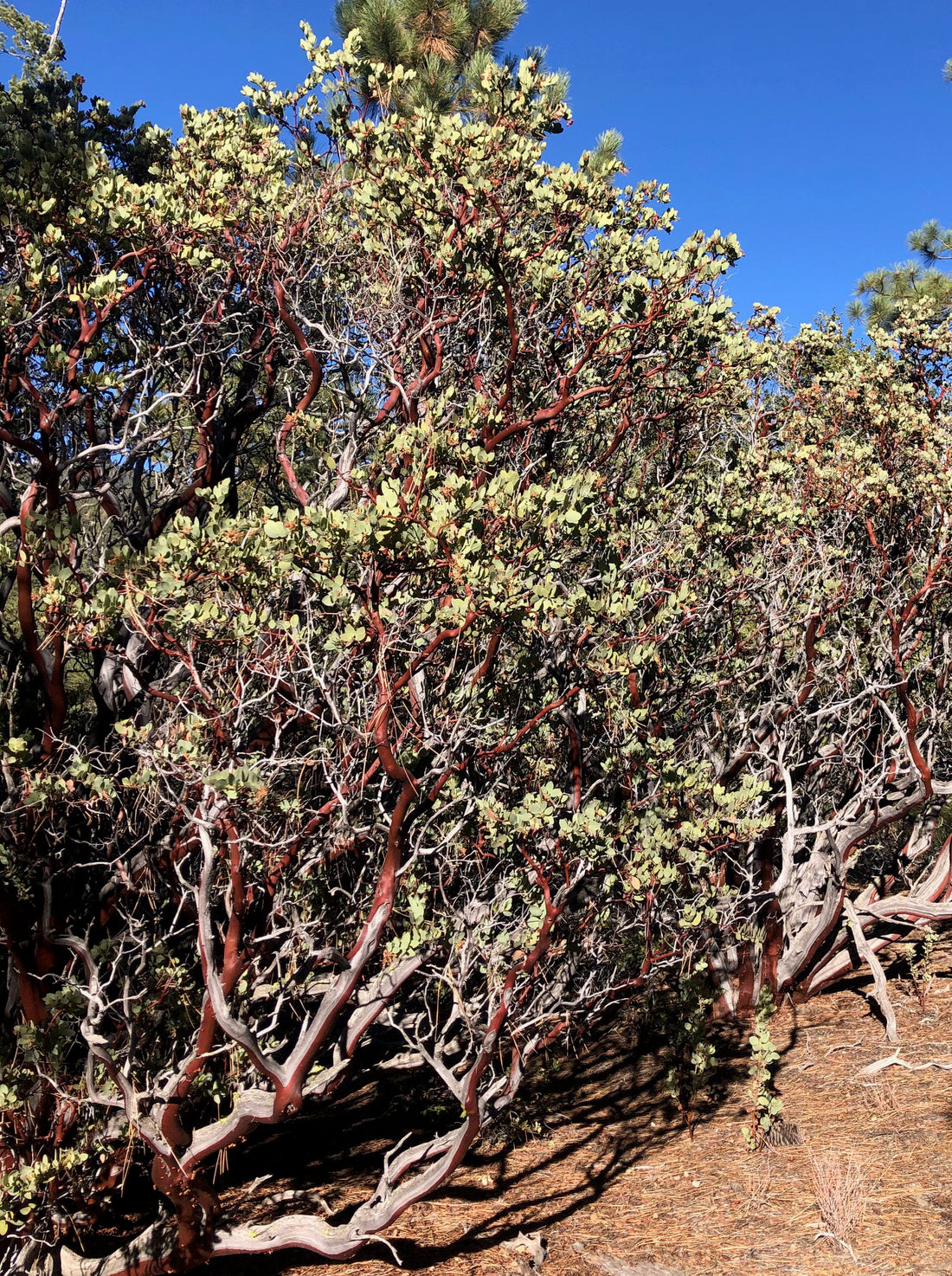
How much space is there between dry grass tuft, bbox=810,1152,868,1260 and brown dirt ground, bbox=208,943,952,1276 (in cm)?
6

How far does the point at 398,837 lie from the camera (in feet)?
18.4

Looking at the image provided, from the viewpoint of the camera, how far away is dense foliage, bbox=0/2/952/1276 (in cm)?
561

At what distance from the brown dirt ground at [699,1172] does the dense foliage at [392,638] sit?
61 centimetres

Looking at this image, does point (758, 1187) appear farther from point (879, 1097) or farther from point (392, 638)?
point (392, 638)

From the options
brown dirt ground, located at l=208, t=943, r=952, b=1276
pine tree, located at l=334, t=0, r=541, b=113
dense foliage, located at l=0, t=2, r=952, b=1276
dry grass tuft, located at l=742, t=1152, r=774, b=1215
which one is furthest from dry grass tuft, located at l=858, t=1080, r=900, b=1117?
pine tree, located at l=334, t=0, r=541, b=113

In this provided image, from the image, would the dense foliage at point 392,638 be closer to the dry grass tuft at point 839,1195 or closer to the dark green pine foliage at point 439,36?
the dry grass tuft at point 839,1195

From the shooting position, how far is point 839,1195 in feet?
21.6

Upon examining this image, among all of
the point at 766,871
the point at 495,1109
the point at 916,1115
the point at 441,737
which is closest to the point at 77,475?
the point at 441,737

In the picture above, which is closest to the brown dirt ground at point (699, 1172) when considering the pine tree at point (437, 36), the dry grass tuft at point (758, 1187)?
the dry grass tuft at point (758, 1187)

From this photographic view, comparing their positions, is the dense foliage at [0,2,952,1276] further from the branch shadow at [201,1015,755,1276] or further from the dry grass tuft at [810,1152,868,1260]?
the dry grass tuft at [810,1152,868,1260]

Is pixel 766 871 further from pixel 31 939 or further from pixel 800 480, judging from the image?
pixel 31 939

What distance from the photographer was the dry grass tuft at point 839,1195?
6.43 meters

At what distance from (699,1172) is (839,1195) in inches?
52.3

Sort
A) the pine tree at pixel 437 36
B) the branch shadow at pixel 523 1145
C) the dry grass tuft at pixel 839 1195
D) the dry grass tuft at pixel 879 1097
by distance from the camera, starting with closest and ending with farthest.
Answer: the dry grass tuft at pixel 839 1195
the branch shadow at pixel 523 1145
the dry grass tuft at pixel 879 1097
the pine tree at pixel 437 36
